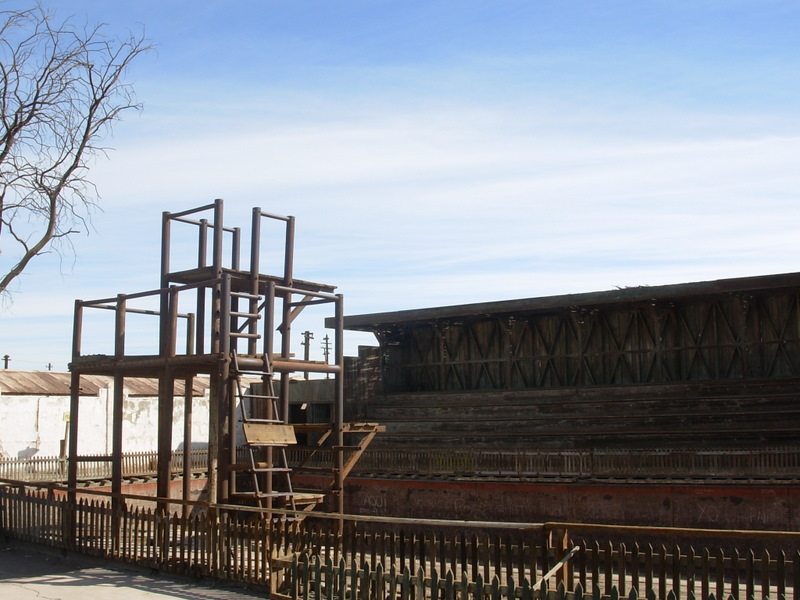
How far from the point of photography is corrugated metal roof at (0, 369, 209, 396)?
3838 cm

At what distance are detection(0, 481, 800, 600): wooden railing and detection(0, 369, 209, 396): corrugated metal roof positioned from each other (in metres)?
22.3

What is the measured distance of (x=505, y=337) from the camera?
34.0 meters

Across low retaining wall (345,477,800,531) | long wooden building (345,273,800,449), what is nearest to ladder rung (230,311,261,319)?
low retaining wall (345,477,800,531)

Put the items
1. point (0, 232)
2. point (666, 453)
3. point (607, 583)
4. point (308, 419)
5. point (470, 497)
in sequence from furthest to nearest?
point (308, 419), point (470, 497), point (666, 453), point (0, 232), point (607, 583)

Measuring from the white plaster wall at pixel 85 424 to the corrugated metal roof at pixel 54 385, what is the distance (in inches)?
18.4

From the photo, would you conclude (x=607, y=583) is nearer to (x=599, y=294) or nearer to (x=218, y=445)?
(x=218, y=445)

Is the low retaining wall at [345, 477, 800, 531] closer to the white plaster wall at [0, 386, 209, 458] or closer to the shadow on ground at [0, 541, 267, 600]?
the shadow on ground at [0, 541, 267, 600]

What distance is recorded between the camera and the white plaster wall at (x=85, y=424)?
3669 centimetres

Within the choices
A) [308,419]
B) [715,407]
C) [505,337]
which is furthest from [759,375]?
[308,419]

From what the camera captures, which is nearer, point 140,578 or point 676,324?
point 140,578

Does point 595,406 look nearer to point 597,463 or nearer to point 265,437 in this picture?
point 597,463

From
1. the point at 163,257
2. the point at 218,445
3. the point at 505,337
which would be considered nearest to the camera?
the point at 218,445

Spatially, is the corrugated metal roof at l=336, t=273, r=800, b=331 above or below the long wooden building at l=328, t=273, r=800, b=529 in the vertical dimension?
above

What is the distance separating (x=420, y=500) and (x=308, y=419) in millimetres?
12570
